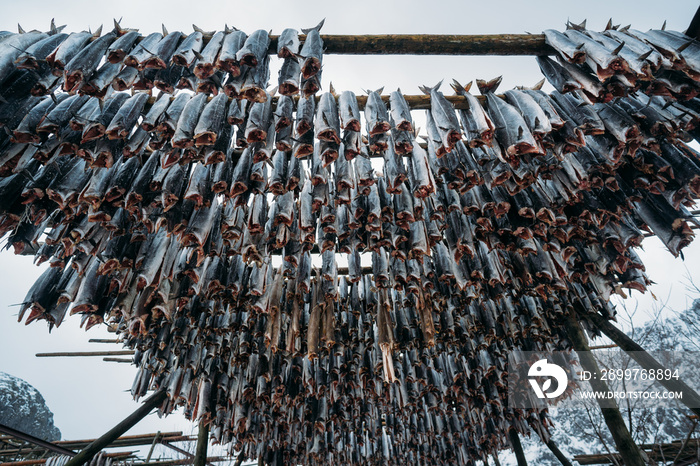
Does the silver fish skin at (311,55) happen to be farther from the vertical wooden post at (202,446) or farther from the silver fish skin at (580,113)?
the vertical wooden post at (202,446)

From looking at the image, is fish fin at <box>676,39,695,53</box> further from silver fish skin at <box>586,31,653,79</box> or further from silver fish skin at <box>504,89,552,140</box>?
silver fish skin at <box>504,89,552,140</box>

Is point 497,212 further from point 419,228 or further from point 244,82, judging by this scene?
point 244,82

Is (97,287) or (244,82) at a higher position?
(244,82)

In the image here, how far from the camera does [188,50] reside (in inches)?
108

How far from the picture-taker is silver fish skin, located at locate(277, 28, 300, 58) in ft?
9.21

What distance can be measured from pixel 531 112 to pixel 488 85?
516mm

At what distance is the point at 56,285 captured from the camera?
13.8ft

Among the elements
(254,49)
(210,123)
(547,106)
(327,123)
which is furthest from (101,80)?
(547,106)

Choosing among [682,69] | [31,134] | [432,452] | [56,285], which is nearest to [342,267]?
[56,285]

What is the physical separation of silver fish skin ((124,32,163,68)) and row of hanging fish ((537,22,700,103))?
10.5ft

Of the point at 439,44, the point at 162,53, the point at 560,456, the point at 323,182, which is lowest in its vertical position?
the point at 560,456

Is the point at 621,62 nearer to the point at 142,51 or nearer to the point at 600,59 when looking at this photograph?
the point at 600,59

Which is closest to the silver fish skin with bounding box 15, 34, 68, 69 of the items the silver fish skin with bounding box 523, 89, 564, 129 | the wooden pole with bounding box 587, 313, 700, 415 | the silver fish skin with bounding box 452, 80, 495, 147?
the silver fish skin with bounding box 452, 80, 495, 147

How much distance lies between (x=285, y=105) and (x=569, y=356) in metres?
7.13
